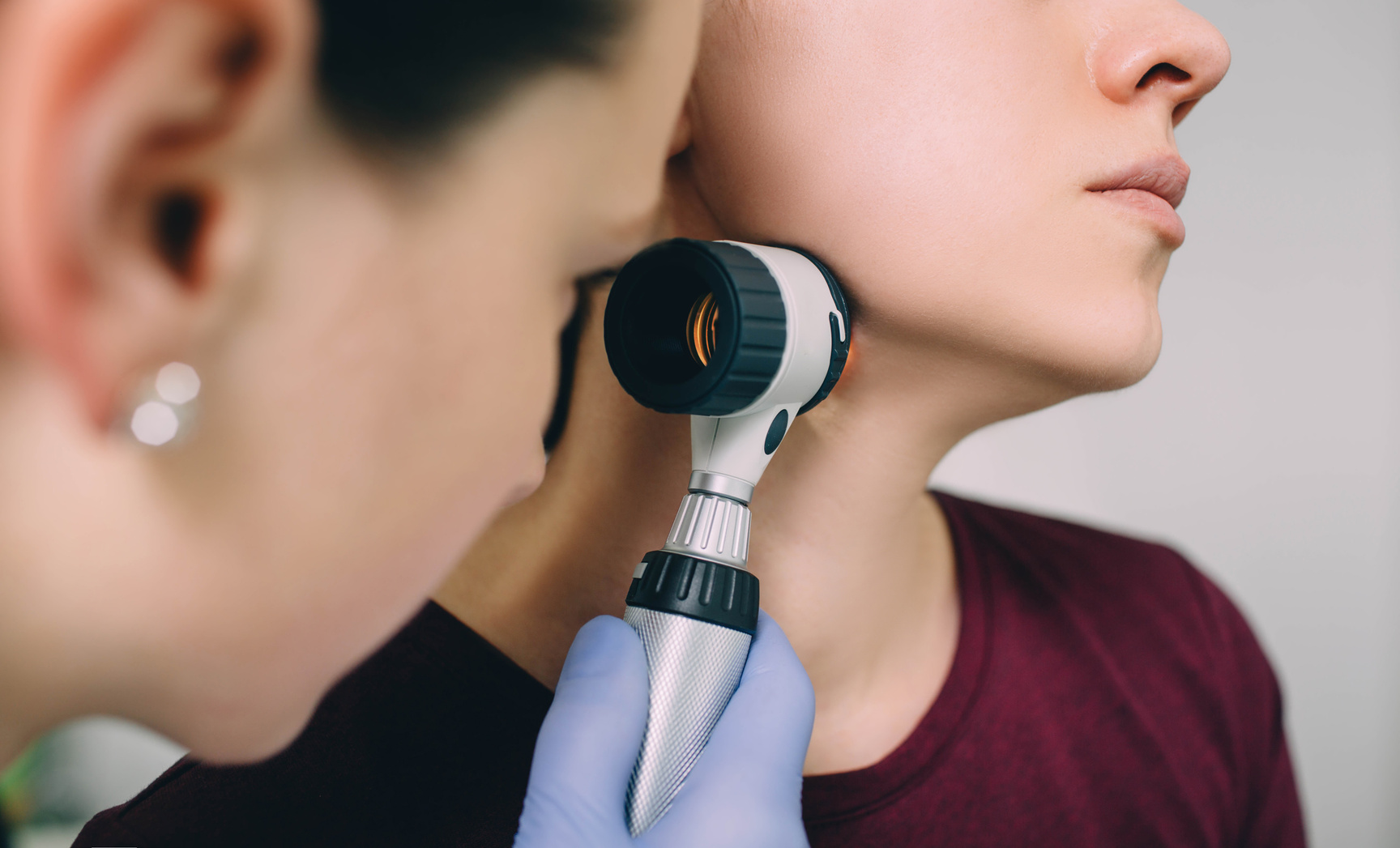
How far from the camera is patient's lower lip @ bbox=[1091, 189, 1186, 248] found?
1.90 ft

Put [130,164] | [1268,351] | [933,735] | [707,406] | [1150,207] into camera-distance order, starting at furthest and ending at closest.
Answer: [1268,351], [933,735], [1150,207], [707,406], [130,164]

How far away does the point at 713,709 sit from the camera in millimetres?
531

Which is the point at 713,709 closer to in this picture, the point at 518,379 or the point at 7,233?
the point at 518,379

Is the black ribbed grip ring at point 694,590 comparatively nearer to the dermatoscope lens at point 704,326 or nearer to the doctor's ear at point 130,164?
the dermatoscope lens at point 704,326

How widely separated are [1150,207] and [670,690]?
0.45m

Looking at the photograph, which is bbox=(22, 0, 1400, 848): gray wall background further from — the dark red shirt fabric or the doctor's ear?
the doctor's ear

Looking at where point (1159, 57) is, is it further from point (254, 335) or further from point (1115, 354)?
point (254, 335)

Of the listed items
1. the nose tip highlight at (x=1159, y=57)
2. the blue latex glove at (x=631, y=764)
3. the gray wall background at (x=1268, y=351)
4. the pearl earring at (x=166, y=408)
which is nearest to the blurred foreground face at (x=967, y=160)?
the nose tip highlight at (x=1159, y=57)

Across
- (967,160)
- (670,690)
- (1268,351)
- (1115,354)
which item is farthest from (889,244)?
(1268,351)

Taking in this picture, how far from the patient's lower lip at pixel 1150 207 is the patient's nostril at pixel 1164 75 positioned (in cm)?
8

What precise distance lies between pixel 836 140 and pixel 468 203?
281mm

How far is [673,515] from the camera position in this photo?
0.66 metres

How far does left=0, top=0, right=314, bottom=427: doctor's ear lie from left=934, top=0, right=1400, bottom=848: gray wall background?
1370 millimetres

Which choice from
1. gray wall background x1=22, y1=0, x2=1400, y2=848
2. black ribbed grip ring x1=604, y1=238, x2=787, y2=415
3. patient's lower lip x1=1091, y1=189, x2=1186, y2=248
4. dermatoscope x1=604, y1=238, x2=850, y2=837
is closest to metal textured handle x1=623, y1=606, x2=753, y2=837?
dermatoscope x1=604, y1=238, x2=850, y2=837
